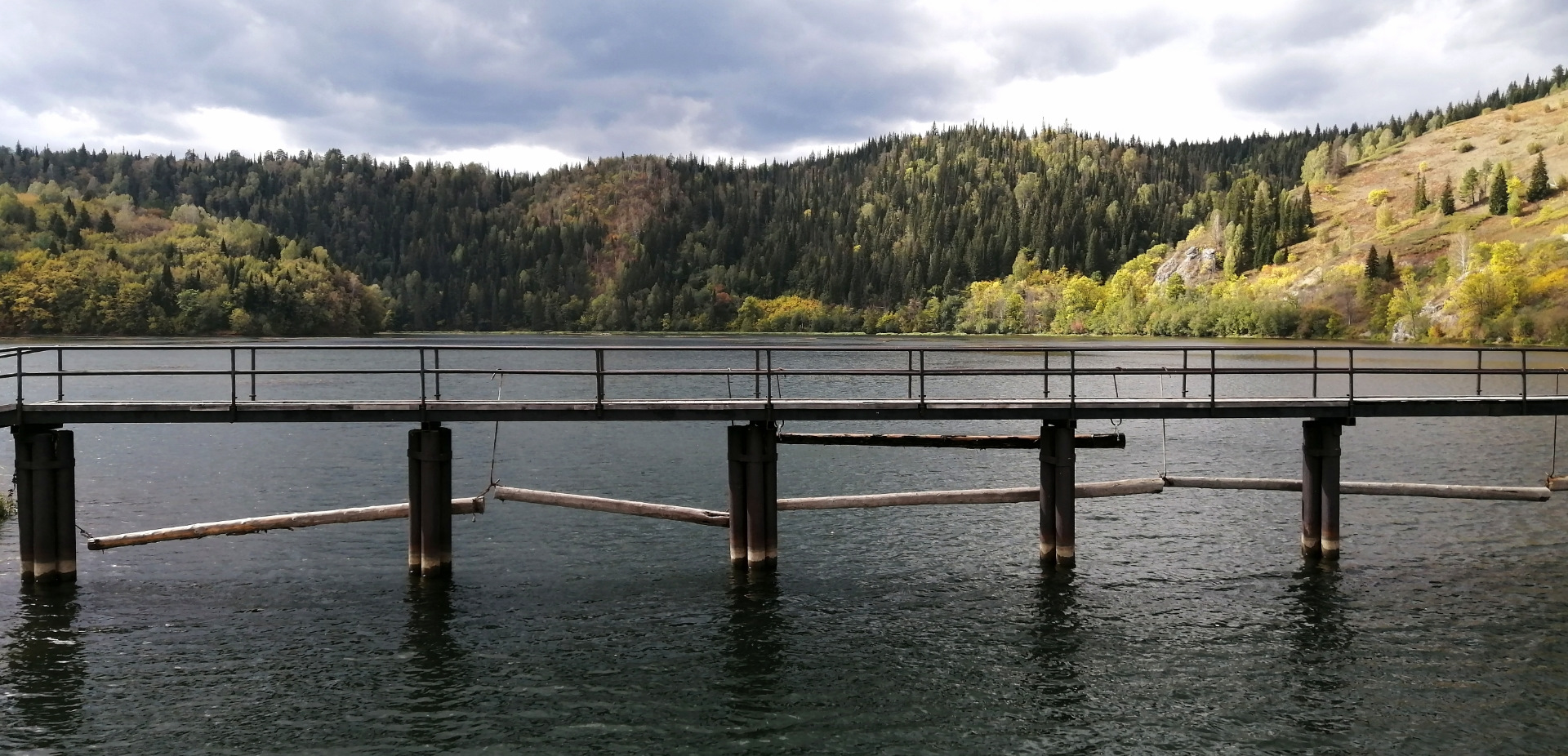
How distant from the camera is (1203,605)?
26734 millimetres

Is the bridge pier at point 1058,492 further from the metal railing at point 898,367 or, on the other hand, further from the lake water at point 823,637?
the metal railing at point 898,367

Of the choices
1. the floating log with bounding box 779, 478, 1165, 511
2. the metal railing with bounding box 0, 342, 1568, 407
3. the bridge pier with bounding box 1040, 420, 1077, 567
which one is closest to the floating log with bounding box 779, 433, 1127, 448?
the bridge pier with bounding box 1040, 420, 1077, 567

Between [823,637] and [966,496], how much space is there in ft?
18.9

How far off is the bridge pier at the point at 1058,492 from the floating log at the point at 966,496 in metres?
0.41

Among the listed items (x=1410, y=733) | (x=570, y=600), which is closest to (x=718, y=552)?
(x=570, y=600)

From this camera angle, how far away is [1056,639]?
79.3 ft

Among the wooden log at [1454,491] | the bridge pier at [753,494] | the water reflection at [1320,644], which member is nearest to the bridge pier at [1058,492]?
the water reflection at [1320,644]

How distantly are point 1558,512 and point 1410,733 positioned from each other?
2472 centimetres

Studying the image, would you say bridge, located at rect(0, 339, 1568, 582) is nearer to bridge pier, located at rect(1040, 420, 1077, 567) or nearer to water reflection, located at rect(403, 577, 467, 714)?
bridge pier, located at rect(1040, 420, 1077, 567)

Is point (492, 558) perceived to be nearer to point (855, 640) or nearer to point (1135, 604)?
point (855, 640)

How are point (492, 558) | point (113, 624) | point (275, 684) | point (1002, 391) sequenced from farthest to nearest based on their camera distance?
point (1002, 391) < point (492, 558) < point (113, 624) < point (275, 684)

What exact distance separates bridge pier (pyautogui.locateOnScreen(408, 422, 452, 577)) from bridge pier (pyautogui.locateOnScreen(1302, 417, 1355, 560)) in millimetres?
21218

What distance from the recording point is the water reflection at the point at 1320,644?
20.1m

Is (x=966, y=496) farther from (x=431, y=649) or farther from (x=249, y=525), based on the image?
(x=249, y=525)
